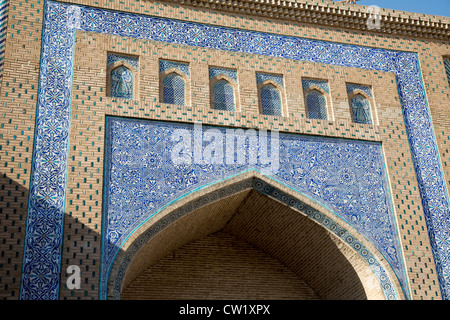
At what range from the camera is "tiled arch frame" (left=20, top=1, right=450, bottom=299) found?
5090mm

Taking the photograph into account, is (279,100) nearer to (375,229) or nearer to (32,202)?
(375,229)

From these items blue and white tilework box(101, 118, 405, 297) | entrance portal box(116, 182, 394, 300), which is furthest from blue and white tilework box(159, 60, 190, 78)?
entrance portal box(116, 182, 394, 300)

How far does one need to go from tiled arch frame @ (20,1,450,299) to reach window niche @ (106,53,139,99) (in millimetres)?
244

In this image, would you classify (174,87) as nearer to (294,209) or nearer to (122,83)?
(122,83)

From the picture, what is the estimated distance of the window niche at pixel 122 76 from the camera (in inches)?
231

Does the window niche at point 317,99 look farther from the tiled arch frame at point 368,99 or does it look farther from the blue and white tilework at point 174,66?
the blue and white tilework at point 174,66

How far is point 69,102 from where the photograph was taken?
222 inches

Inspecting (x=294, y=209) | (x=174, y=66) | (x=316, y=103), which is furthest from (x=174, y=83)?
(x=294, y=209)

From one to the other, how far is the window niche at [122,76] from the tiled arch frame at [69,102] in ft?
0.80

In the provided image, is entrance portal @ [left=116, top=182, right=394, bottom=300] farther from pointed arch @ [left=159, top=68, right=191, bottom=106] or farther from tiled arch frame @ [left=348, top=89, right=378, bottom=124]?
tiled arch frame @ [left=348, top=89, right=378, bottom=124]

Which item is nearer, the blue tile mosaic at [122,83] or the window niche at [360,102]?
the blue tile mosaic at [122,83]

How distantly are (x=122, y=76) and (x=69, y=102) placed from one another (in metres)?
0.55

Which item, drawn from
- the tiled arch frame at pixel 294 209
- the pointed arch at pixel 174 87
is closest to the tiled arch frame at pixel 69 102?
the pointed arch at pixel 174 87
